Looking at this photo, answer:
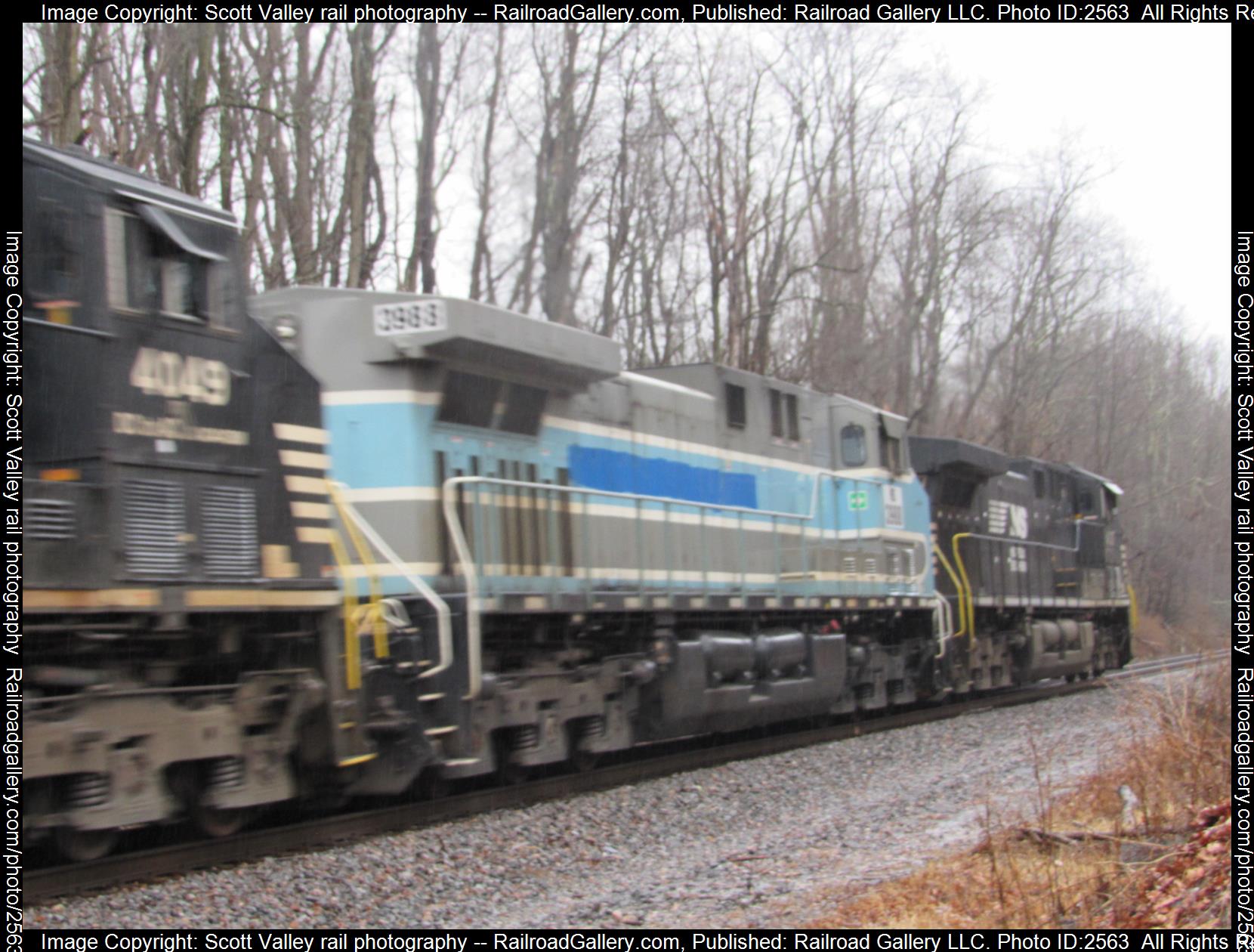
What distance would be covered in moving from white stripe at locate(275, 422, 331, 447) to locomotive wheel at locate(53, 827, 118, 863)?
2.28 metres

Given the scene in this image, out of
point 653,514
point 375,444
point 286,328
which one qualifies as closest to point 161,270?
point 286,328

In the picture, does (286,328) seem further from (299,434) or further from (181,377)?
(181,377)

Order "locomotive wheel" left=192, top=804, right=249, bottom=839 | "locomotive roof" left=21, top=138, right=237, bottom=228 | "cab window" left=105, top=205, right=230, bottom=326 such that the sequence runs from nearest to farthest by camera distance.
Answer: "locomotive roof" left=21, top=138, right=237, bottom=228 → "cab window" left=105, top=205, right=230, bottom=326 → "locomotive wheel" left=192, top=804, right=249, bottom=839

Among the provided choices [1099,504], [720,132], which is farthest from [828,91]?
[1099,504]

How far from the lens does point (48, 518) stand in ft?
19.0

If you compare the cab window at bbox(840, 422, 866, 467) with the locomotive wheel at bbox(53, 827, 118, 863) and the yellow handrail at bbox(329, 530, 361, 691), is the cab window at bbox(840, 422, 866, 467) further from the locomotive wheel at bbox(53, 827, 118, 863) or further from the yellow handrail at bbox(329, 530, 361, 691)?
the locomotive wheel at bbox(53, 827, 118, 863)

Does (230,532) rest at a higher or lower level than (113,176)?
lower

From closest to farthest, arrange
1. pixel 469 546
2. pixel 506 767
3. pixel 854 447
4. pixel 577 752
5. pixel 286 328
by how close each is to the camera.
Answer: pixel 286 328
pixel 469 546
pixel 506 767
pixel 577 752
pixel 854 447

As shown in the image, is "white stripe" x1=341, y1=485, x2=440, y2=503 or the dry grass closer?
the dry grass

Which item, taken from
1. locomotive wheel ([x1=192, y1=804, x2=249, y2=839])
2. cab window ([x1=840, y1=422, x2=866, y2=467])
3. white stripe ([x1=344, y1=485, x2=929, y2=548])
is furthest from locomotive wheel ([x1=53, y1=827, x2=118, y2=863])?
cab window ([x1=840, y1=422, x2=866, y2=467])

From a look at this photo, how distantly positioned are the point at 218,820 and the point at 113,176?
3494 millimetres

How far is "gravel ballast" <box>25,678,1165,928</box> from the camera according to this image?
550 cm

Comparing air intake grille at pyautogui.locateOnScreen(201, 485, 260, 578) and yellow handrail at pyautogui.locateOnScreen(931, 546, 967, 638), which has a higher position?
air intake grille at pyautogui.locateOnScreen(201, 485, 260, 578)

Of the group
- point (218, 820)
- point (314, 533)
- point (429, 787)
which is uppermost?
point (314, 533)
